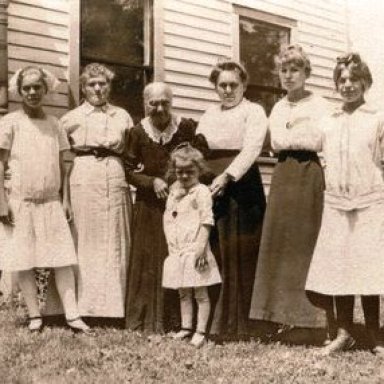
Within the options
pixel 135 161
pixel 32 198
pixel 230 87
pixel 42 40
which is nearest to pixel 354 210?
pixel 230 87

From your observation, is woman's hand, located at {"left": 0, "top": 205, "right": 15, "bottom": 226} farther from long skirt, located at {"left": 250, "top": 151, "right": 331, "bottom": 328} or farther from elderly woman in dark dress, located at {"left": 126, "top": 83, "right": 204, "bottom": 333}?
long skirt, located at {"left": 250, "top": 151, "right": 331, "bottom": 328}

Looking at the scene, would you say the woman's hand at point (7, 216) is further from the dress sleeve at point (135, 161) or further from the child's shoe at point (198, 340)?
the child's shoe at point (198, 340)

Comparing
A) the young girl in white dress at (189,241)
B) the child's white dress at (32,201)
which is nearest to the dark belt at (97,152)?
the child's white dress at (32,201)

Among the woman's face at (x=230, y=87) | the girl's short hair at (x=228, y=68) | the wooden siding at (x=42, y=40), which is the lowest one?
the woman's face at (x=230, y=87)

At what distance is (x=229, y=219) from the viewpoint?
5.01m

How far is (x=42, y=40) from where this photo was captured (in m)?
7.00

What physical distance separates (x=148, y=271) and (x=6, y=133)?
4.83ft

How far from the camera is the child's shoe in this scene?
4.70 metres

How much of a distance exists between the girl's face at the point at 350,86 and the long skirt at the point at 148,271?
1595 millimetres

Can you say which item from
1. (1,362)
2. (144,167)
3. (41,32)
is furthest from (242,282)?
(41,32)

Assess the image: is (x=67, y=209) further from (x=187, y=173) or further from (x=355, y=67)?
(x=355, y=67)

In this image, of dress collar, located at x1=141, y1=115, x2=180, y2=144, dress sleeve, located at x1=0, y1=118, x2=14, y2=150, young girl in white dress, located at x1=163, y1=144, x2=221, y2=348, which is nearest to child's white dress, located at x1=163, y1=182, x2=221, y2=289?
young girl in white dress, located at x1=163, y1=144, x2=221, y2=348

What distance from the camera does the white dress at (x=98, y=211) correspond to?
207 inches

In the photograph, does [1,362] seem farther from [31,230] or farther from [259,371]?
[259,371]
